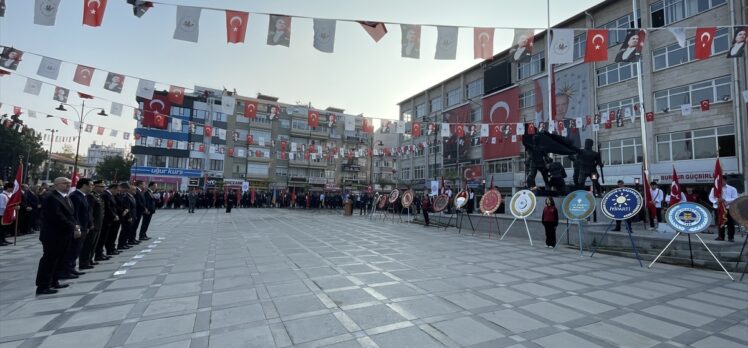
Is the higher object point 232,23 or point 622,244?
point 232,23

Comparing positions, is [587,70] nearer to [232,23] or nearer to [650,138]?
[650,138]

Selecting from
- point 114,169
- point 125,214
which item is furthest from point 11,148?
point 125,214

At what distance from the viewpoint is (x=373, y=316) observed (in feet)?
13.9

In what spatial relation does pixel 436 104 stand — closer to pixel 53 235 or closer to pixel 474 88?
pixel 474 88

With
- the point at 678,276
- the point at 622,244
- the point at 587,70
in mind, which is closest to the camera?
the point at 678,276

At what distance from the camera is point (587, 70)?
1101 inches

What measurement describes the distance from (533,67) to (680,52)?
12.6 meters

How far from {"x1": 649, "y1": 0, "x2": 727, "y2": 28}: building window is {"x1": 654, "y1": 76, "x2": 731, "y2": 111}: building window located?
4818 mm

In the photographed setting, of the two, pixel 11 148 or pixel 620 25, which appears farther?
pixel 11 148

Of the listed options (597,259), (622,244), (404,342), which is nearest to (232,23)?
(404,342)

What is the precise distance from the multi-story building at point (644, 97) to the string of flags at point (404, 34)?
682 cm

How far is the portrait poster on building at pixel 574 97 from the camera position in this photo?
91.7 ft

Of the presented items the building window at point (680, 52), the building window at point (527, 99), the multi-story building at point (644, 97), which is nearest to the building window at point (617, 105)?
the multi-story building at point (644, 97)

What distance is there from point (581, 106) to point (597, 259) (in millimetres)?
24230
